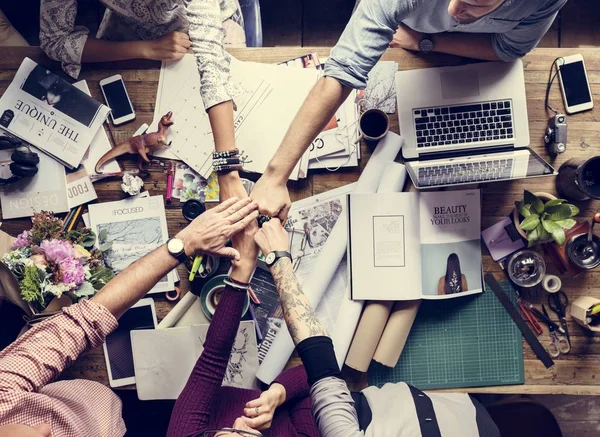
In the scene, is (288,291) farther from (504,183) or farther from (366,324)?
(504,183)

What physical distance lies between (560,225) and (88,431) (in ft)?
4.95

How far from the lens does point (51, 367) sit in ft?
4.17

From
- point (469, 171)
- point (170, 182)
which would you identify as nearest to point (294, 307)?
point (170, 182)

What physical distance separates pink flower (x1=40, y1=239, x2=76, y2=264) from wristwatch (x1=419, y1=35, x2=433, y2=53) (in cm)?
127

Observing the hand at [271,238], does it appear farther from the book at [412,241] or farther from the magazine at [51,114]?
the magazine at [51,114]

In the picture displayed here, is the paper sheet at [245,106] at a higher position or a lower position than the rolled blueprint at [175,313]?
higher

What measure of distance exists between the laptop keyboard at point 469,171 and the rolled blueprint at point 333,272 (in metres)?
0.13

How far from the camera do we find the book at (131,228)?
1647 millimetres

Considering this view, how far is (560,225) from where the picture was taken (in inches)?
60.8

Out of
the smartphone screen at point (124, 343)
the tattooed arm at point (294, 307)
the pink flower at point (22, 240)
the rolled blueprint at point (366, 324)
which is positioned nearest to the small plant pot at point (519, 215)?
the rolled blueprint at point (366, 324)

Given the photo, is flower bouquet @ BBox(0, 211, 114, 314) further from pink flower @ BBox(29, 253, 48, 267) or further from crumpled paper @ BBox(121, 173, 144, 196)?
crumpled paper @ BBox(121, 173, 144, 196)

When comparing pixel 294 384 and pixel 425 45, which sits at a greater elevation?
pixel 425 45

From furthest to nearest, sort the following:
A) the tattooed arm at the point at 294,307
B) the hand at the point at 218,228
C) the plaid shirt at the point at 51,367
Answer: the hand at the point at 218,228
the tattooed arm at the point at 294,307
the plaid shirt at the point at 51,367

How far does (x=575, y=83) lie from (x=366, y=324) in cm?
104
